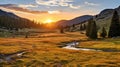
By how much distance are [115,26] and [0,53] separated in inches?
3039

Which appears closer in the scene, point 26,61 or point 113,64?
point 113,64

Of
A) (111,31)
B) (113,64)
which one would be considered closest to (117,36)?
(111,31)

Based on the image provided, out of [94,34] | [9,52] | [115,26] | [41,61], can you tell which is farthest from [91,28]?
[41,61]

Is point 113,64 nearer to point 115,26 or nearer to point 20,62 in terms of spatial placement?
point 20,62

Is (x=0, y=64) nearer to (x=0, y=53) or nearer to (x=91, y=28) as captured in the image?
(x=0, y=53)

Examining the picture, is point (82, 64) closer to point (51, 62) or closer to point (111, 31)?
point (51, 62)

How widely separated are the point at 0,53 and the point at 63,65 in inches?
1070

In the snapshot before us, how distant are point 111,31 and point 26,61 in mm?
86087

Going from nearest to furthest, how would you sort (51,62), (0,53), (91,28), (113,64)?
(113,64)
(51,62)
(0,53)
(91,28)

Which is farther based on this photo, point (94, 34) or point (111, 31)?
point (94, 34)

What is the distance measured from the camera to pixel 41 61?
6100 cm

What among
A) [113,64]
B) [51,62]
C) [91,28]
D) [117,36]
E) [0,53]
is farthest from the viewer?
[91,28]

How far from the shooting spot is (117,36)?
5276 inches

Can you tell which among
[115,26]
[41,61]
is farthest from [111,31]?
[41,61]
